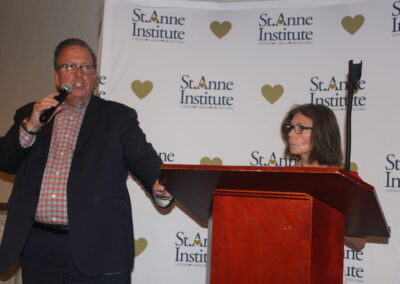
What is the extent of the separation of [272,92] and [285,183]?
78.3 inches

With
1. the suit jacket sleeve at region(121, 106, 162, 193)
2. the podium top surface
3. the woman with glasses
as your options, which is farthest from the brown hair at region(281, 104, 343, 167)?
the suit jacket sleeve at region(121, 106, 162, 193)

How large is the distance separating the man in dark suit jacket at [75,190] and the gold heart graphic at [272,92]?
102cm

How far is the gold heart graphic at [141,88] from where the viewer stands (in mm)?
3357

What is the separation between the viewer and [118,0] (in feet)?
11.2

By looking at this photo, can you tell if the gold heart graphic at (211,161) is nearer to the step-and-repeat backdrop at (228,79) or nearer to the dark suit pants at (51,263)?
the step-and-repeat backdrop at (228,79)

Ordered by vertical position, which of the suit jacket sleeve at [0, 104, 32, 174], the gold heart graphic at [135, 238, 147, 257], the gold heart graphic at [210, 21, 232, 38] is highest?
the gold heart graphic at [210, 21, 232, 38]

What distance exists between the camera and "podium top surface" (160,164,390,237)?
1256 mm

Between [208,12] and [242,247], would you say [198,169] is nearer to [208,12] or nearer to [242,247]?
[242,247]

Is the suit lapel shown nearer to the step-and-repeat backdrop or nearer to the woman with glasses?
the step-and-repeat backdrop

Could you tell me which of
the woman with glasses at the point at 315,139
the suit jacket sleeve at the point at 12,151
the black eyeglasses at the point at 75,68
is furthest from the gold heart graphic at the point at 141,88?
the woman with glasses at the point at 315,139

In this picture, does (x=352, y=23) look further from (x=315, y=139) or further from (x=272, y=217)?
(x=272, y=217)

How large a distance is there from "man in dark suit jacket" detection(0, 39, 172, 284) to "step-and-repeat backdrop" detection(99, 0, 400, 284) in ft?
2.44

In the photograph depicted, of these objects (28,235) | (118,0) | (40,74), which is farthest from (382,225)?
(40,74)

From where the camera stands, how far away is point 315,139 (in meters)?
2.39
